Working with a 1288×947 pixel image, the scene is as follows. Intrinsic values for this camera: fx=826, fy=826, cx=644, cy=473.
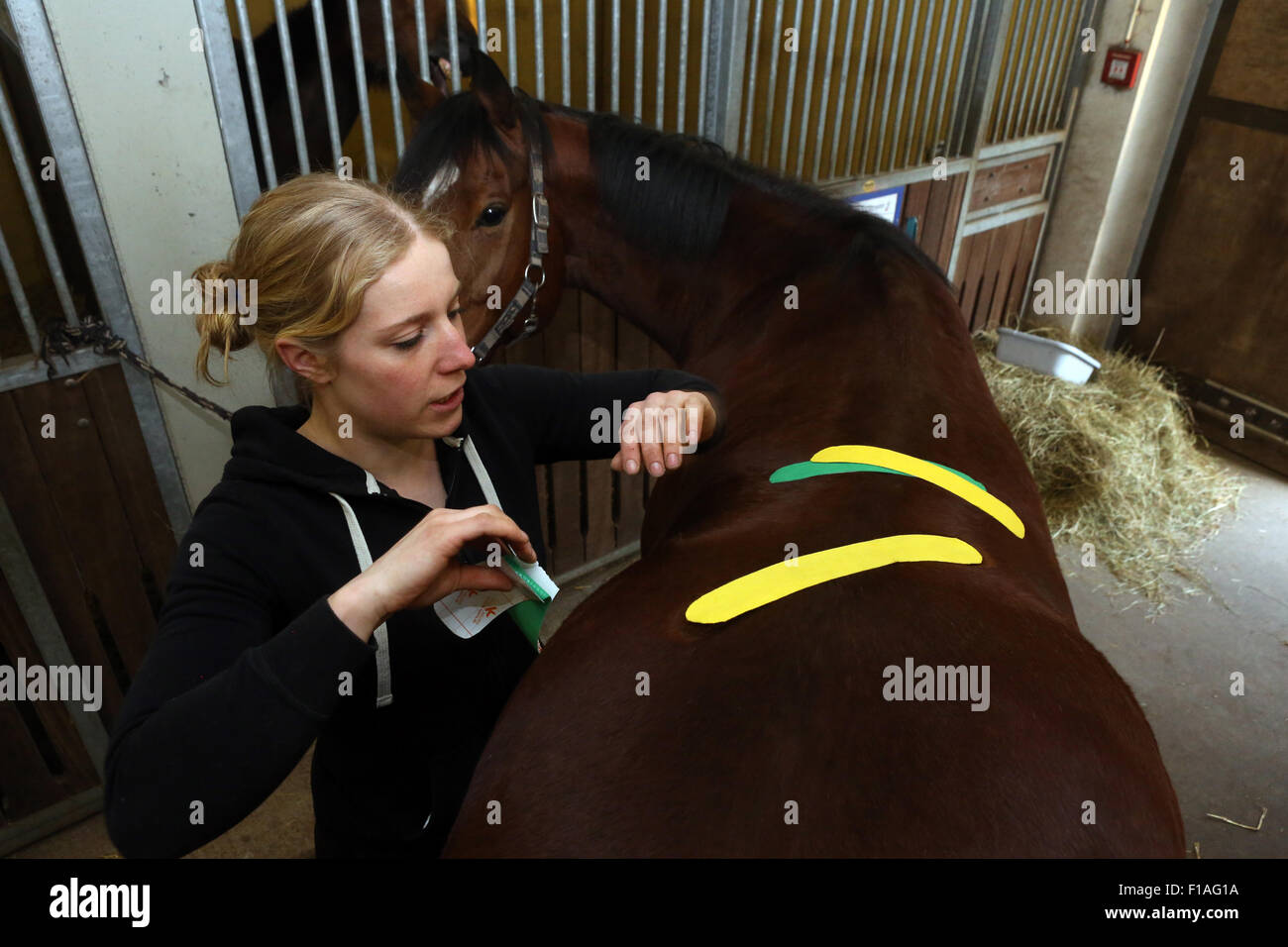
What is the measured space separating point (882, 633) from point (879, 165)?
269 cm

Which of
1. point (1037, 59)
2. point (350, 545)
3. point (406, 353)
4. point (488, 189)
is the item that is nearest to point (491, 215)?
point (488, 189)

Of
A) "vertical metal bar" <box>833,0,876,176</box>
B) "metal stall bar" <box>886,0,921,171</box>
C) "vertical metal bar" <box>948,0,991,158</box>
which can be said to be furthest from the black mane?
"vertical metal bar" <box>948,0,991,158</box>

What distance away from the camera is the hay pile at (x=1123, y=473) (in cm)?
327

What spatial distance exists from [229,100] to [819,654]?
1.67m

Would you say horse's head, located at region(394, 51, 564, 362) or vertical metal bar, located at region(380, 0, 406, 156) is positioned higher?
vertical metal bar, located at region(380, 0, 406, 156)

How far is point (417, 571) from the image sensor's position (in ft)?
2.87

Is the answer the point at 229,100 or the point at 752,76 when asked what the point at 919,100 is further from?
the point at 229,100

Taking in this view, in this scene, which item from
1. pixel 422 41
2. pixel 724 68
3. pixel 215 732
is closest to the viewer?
pixel 215 732

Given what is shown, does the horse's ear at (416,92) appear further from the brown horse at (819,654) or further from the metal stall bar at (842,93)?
the metal stall bar at (842,93)

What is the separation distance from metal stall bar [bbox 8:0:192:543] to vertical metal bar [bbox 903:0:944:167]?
8.86 feet

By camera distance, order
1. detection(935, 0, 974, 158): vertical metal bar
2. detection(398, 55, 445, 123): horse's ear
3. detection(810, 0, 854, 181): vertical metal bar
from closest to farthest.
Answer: detection(398, 55, 445, 123): horse's ear
detection(810, 0, 854, 181): vertical metal bar
detection(935, 0, 974, 158): vertical metal bar

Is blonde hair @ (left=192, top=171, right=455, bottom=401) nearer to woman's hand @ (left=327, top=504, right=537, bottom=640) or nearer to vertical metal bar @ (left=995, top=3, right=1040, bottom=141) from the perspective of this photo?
woman's hand @ (left=327, top=504, right=537, bottom=640)

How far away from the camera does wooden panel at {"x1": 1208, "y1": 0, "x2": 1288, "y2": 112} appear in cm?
346
